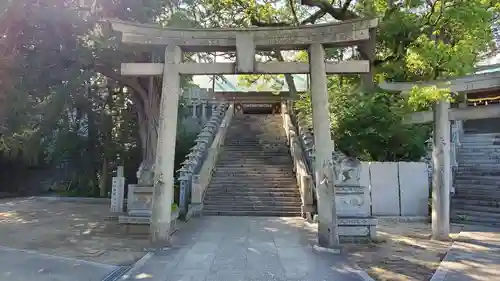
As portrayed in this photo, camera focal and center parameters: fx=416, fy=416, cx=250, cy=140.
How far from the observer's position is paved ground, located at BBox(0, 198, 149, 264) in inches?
302

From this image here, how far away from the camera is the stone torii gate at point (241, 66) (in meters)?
8.08

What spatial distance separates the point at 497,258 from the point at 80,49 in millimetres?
11006

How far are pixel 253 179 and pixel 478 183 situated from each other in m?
7.80

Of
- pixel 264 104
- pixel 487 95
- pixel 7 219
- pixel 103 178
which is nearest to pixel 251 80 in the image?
pixel 264 104

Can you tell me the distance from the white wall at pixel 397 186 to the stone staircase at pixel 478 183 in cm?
117

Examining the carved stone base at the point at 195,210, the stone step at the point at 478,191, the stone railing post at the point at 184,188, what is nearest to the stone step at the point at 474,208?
the stone step at the point at 478,191

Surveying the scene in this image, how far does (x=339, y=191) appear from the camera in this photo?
921 centimetres

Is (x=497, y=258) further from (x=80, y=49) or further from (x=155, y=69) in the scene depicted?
(x=80, y=49)

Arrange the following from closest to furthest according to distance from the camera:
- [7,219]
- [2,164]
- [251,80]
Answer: [7,219] < [2,164] < [251,80]

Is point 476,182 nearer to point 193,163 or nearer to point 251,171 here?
point 251,171

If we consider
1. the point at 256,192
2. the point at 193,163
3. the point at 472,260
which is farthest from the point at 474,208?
the point at 193,163

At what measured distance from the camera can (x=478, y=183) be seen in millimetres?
14289

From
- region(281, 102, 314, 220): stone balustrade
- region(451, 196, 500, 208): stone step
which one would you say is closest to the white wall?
region(451, 196, 500, 208): stone step

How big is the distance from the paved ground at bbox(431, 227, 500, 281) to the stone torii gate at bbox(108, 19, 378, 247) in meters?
2.10
